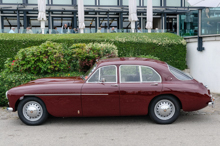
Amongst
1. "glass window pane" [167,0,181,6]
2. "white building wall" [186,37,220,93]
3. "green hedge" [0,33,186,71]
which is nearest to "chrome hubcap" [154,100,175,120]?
"white building wall" [186,37,220,93]

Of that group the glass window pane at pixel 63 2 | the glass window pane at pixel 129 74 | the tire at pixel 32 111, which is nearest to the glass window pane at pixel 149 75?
the glass window pane at pixel 129 74

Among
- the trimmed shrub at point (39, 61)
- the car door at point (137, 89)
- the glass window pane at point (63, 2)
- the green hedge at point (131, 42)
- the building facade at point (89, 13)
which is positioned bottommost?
the car door at point (137, 89)

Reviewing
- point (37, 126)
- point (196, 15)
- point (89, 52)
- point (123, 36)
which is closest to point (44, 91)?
point (37, 126)

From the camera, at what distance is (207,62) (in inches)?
436

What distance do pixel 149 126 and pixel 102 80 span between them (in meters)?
1.48

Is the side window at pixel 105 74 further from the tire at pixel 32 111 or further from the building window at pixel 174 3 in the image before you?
the building window at pixel 174 3

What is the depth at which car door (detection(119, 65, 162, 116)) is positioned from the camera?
5.88 metres

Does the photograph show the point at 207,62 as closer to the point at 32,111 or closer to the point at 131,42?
the point at 131,42

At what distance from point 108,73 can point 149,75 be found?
96cm

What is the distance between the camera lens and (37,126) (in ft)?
19.5

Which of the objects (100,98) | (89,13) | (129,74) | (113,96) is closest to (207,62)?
(129,74)

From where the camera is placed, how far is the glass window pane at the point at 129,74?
6.02 m

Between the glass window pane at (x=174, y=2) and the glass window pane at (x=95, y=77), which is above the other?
the glass window pane at (x=174, y=2)

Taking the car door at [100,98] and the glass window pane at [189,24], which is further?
the glass window pane at [189,24]
